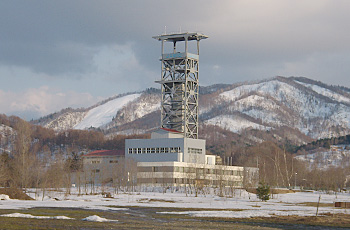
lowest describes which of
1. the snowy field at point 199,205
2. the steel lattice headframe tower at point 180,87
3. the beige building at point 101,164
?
the snowy field at point 199,205

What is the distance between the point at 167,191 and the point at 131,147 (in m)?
30.3

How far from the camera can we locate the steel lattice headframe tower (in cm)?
17088

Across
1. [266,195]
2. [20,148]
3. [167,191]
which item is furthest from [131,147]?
[266,195]

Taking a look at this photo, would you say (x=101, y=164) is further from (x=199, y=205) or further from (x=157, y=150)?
(x=199, y=205)

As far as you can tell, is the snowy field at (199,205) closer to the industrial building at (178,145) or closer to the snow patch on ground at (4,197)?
the snow patch on ground at (4,197)

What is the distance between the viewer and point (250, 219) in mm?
57781

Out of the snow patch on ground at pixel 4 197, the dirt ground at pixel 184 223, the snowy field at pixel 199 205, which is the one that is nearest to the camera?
the dirt ground at pixel 184 223

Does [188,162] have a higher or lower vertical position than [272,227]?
higher

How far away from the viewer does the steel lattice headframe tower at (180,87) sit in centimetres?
17088

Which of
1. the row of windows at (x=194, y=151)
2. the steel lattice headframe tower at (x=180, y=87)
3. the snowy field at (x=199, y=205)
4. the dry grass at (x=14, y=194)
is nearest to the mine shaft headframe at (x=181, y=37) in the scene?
the steel lattice headframe tower at (x=180, y=87)

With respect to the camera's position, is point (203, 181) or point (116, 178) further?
point (116, 178)

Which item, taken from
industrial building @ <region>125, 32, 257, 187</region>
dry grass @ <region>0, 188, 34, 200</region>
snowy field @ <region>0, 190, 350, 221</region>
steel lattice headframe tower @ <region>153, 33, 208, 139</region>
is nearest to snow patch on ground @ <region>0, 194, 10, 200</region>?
snowy field @ <region>0, 190, 350, 221</region>

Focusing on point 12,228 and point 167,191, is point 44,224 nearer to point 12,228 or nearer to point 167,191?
point 12,228

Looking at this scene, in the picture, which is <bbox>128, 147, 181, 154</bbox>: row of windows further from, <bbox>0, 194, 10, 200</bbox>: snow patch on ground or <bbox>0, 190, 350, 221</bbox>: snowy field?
<bbox>0, 194, 10, 200</bbox>: snow patch on ground
